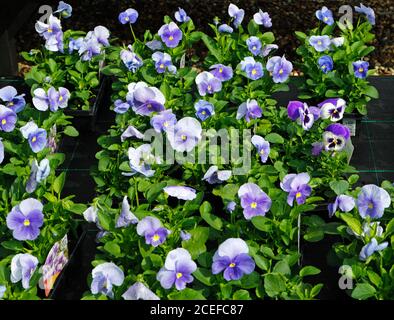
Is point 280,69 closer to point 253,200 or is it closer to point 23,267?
point 253,200

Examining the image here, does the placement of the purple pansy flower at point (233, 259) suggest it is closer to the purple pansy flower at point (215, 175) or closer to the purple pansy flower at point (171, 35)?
the purple pansy flower at point (215, 175)

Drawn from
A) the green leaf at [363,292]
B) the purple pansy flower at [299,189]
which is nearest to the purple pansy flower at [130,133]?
the purple pansy flower at [299,189]

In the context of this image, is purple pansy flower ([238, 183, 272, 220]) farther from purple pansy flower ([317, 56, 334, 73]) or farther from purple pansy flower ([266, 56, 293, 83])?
purple pansy flower ([317, 56, 334, 73])

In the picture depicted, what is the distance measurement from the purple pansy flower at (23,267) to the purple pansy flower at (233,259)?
524 millimetres

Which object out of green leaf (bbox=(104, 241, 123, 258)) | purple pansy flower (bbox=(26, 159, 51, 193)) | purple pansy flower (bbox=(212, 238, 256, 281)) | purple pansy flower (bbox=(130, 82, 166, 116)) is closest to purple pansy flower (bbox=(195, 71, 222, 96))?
purple pansy flower (bbox=(130, 82, 166, 116))

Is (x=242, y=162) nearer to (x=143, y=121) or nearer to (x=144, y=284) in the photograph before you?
(x=143, y=121)

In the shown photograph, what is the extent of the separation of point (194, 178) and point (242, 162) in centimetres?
21

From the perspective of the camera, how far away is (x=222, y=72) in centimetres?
319

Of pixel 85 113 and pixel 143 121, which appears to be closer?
pixel 143 121

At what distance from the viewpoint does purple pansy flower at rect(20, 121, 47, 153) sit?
9.02 feet

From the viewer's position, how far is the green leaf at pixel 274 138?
9.53ft

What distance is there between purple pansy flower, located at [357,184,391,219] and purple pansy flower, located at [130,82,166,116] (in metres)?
0.90

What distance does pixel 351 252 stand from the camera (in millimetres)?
2332
